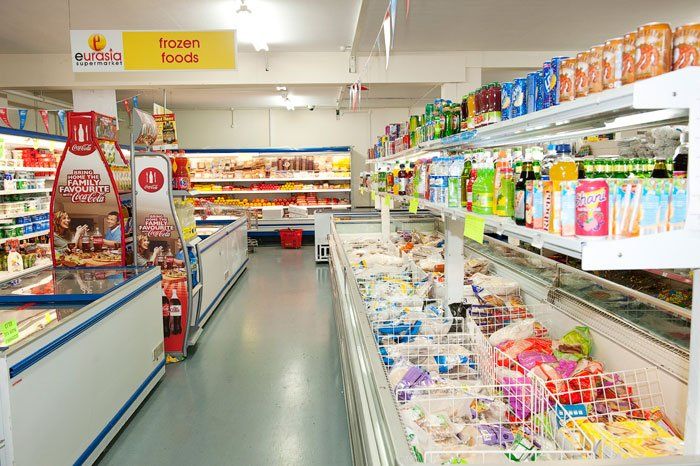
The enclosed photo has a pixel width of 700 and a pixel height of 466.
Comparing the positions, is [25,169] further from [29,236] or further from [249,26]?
[249,26]

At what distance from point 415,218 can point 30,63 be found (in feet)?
21.6

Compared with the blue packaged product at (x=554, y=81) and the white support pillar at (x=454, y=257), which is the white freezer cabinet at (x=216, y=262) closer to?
the white support pillar at (x=454, y=257)

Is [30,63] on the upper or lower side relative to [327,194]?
upper

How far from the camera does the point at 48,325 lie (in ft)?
8.82

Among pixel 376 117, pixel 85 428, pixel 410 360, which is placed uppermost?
pixel 376 117

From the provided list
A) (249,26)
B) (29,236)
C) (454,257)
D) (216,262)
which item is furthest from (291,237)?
(454,257)

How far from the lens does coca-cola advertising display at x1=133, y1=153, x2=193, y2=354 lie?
4.91 metres

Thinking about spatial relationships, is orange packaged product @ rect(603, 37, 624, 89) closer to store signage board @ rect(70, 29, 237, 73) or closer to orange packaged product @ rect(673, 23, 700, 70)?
orange packaged product @ rect(673, 23, 700, 70)

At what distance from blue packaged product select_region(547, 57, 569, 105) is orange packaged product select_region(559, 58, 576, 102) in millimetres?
27

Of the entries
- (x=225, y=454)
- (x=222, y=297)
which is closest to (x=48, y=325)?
(x=225, y=454)

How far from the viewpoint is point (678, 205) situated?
4.04 feet

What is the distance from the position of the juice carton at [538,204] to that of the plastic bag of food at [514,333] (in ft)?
3.71

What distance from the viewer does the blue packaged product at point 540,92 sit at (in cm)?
169

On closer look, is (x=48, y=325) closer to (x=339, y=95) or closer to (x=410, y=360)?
(x=410, y=360)
